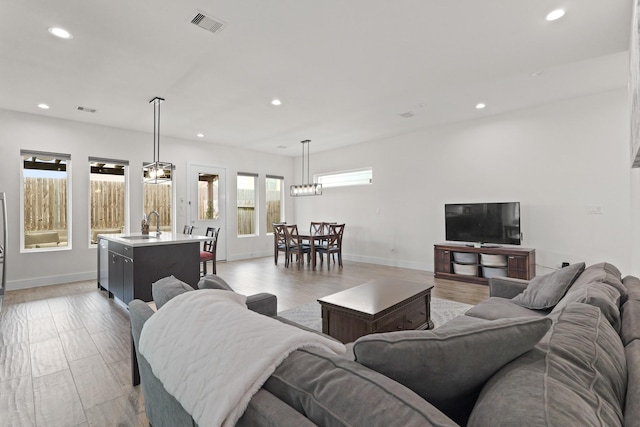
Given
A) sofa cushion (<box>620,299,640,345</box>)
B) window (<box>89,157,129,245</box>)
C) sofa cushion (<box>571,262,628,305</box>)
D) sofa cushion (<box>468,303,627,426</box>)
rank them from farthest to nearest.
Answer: window (<box>89,157,129,245</box>) → sofa cushion (<box>571,262,628,305</box>) → sofa cushion (<box>620,299,640,345</box>) → sofa cushion (<box>468,303,627,426</box>)

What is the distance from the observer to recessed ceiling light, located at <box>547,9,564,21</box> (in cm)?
258

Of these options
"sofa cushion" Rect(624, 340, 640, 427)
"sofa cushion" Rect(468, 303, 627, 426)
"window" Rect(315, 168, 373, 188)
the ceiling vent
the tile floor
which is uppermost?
the ceiling vent

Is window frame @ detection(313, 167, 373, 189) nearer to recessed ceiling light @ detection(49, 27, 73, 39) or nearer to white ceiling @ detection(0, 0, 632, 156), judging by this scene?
white ceiling @ detection(0, 0, 632, 156)

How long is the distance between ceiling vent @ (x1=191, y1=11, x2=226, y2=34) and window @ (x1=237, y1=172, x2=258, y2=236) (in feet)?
16.8

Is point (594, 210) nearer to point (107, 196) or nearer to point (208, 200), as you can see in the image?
point (208, 200)

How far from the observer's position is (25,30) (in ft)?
9.04

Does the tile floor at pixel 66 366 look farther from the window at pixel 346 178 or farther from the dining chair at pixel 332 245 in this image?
the window at pixel 346 178

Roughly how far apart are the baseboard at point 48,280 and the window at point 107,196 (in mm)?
587

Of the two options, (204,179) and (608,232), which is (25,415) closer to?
(204,179)

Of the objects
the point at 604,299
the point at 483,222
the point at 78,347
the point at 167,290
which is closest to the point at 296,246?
the point at 483,222

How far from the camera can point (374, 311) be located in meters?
2.33

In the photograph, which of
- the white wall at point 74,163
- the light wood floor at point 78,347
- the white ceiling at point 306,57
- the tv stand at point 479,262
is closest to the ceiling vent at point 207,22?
the white ceiling at point 306,57

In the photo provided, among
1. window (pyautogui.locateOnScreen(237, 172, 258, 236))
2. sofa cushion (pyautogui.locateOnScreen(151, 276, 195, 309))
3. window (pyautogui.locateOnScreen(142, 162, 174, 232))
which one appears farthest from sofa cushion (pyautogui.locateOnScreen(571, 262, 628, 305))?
window (pyautogui.locateOnScreen(237, 172, 258, 236))

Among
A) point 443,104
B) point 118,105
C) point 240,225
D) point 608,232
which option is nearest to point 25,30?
point 118,105
